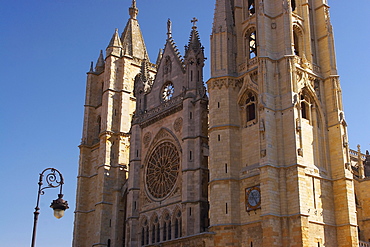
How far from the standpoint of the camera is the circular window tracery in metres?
35.9

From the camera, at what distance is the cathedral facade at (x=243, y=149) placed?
27969 mm

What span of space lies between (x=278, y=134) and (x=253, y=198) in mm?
3736

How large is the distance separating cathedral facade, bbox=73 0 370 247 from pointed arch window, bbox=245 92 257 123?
0.06 m

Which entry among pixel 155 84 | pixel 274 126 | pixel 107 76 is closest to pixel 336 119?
pixel 274 126

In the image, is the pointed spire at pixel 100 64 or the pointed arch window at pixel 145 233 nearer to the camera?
the pointed arch window at pixel 145 233

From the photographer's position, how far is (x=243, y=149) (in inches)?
1193

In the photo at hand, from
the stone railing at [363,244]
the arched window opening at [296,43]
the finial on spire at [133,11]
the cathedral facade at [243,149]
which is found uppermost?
the finial on spire at [133,11]

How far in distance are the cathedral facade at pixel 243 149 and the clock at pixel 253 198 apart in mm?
55

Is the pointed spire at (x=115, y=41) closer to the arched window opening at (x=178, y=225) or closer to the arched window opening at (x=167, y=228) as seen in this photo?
the arched window opening at (x=167, y=228)

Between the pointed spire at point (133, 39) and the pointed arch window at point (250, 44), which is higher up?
the pointed spire at point (133, 39)

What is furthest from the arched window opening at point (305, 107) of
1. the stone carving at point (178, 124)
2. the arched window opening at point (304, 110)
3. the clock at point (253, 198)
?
the stone carving at point (178, 124)

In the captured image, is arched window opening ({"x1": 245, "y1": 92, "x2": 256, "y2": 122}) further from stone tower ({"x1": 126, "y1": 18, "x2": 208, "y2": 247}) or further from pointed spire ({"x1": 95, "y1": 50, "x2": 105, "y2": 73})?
pointed spire ({"x1": 95, "y1": 50, "x2": 105, "y2": 73})

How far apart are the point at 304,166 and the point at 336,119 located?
4761 millimetres

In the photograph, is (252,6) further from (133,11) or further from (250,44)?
(133,11)
